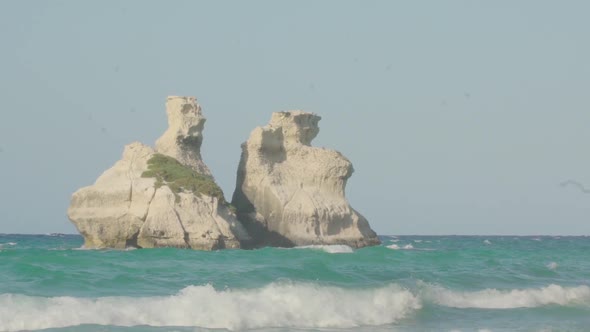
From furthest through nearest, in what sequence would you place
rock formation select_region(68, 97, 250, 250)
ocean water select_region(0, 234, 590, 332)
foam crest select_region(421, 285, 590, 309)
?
rock formation select_region(68, 97, 250, 250) → foam crest select_region(421, 285, 590, 309) → ocean water select_region(0, 234, 590, 332)

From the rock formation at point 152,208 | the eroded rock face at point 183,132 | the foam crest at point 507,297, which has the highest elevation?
the eroded rock face at point 183,132

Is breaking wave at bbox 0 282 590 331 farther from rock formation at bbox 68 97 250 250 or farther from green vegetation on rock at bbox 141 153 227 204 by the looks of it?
green vegetation on rock at bbox 141 153 227 204

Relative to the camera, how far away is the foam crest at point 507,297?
1051 inches

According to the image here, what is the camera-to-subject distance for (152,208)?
45.2m

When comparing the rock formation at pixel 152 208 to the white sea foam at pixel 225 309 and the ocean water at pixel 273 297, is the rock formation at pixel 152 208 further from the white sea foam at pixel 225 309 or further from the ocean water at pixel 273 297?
the white sea foam at pixel 225 309

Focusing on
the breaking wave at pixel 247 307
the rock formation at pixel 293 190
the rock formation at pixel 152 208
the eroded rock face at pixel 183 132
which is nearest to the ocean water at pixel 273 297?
the breaking wave at pixel 247 307

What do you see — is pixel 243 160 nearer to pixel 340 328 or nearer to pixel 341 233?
pixel 341 233

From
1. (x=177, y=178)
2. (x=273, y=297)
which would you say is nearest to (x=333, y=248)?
(x=177, y=178)

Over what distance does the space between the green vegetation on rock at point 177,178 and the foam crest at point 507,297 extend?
19.9 metres

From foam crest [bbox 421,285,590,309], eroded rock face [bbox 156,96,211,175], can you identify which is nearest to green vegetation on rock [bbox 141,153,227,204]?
eroded rock face [bbox 156,96,211,175]

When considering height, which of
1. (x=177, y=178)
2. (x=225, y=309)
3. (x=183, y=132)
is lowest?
(x=225, y=309)

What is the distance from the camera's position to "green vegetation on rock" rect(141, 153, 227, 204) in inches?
1816

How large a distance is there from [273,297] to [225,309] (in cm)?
223

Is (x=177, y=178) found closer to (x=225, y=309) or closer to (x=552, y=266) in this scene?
(x=552, y=266)
